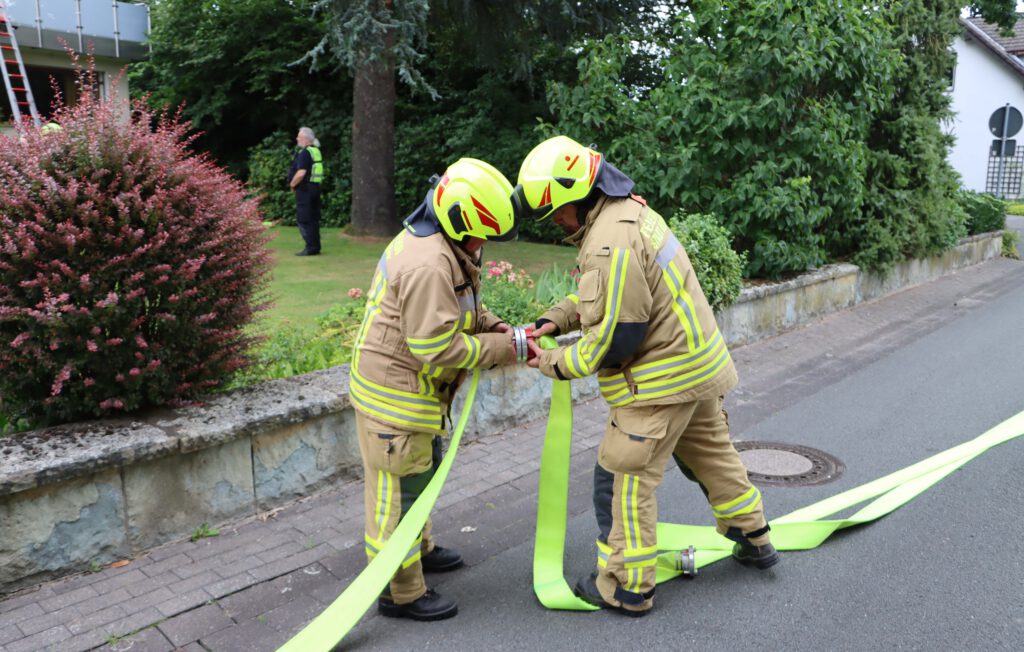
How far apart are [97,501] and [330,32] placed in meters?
7.98

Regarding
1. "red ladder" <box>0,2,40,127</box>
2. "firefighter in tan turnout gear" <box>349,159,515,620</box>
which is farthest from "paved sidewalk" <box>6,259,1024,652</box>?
"red ladder" <box>0,2,40,127</box>

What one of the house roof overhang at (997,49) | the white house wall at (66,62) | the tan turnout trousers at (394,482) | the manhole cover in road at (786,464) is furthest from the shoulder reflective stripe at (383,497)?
the house roof overhang at (997,49)

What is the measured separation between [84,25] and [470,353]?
1683 centimetres

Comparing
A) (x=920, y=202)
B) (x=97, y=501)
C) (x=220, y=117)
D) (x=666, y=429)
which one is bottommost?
(x=97, y=501)

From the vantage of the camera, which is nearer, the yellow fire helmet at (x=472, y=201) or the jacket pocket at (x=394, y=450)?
the yellow fire helmet at (x=472, y=201)

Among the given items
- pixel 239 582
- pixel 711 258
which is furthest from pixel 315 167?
pixel 239 582

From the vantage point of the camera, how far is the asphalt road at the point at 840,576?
3.46 m

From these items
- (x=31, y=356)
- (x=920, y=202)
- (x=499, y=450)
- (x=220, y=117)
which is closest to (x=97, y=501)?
(x=31, y=356)

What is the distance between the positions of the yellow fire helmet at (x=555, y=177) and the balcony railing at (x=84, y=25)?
549 inches

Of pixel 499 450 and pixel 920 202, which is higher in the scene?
pixel 920 202

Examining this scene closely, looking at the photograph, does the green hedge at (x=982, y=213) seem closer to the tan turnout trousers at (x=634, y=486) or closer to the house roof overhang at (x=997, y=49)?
the tan turnout trousers at (x=634, y=486)

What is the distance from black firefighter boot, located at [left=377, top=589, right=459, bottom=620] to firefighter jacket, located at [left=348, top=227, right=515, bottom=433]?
0.73m

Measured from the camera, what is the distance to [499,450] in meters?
5.72

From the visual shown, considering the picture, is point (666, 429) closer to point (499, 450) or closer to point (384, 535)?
point (384, 535)
